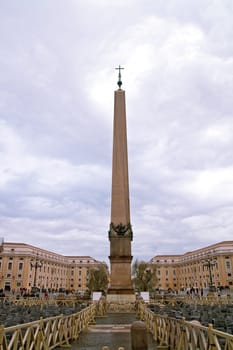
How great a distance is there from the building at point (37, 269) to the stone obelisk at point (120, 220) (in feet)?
179

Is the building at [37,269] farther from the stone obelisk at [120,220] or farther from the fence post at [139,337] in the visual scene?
the fence post at [139,337]

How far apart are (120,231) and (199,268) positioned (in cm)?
8348

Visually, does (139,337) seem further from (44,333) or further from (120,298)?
(120,298)

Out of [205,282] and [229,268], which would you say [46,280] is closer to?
[205,282]

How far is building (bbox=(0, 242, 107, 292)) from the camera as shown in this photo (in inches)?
3536

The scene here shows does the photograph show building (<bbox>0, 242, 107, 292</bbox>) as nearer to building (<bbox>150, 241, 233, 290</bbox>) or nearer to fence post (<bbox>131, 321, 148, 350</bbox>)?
building (<bbox>150, 241, 233, 290</bbox>)

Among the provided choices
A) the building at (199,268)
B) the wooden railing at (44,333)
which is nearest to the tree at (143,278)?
the building at (199,268)

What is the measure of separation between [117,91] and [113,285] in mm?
18567

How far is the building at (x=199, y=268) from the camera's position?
3516 inches

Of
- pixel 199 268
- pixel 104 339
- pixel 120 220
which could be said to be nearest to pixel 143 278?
pixel 199 268

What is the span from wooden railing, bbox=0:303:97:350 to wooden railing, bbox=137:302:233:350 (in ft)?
9.64

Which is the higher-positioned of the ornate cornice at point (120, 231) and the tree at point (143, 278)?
the ornate cornice at point (120, 231)

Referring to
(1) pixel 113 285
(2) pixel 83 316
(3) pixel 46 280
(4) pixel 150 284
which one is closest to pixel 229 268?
(4) pixel 150 284

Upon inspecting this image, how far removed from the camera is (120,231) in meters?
26.8
